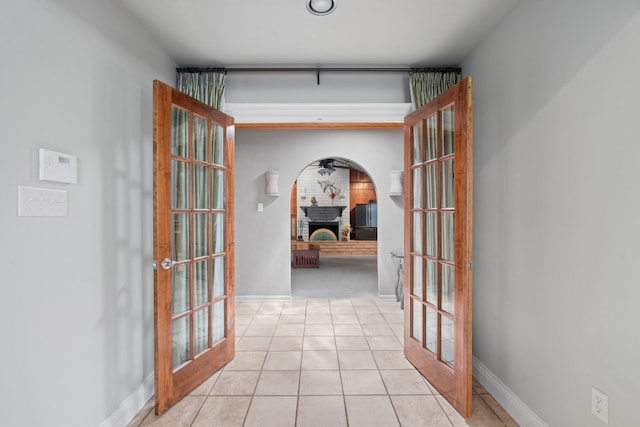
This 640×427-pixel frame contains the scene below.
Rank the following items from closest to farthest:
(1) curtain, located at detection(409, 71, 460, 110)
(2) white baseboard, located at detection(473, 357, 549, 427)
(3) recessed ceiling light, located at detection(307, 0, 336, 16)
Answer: (2) white baseboard, located at detection(473, 357, 549, 427) → (3) recessed ceiling light, located at detection(307, 0, 336, 16) → (1) curtain, located at detection(409, 71, 460, 110)

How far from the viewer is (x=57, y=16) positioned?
1.48m

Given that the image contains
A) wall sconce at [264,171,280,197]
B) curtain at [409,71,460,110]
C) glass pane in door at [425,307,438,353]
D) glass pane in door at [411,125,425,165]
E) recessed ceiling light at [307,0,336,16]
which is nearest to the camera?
recessed ceiling light at [307,0,336,16]

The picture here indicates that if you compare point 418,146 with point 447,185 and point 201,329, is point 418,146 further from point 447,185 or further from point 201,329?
point 201,329

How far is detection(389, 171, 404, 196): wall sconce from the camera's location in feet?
14.9

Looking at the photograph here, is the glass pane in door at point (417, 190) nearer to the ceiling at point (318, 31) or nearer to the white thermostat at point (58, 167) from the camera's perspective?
the ceiling at point (318, 31)

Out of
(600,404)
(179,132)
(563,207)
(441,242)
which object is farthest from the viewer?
(441,242)

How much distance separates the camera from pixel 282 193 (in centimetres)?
468

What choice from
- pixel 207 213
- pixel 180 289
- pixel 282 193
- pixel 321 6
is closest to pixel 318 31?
pixel 321 6

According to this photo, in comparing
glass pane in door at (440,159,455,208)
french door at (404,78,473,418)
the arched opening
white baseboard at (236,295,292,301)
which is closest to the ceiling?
french door at (404,78,473,418)

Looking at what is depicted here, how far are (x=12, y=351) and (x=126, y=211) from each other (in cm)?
91

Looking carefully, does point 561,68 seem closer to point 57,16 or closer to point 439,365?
point 439,365

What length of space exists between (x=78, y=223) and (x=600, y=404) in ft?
8.29

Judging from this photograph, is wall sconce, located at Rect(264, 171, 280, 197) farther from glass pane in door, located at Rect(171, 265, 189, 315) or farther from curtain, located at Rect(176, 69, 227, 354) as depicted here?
glass pane in door, located at Rect(171, 265, 189, 315)

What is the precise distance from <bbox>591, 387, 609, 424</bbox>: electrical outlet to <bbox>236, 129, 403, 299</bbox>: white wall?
10.6ft
